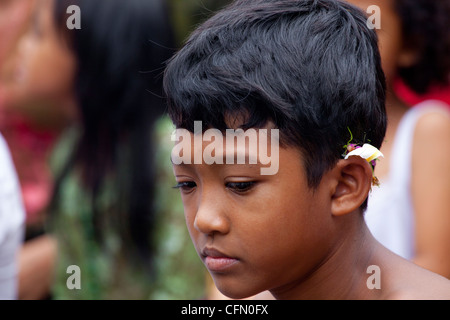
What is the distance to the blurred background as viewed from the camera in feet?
10.8

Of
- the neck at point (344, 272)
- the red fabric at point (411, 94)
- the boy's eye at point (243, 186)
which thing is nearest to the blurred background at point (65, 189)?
the red fabric at point (411, 94)

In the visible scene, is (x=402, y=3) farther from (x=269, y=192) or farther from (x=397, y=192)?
(x=269, y=192)

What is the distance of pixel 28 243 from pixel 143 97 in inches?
40.4

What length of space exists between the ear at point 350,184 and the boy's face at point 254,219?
36mm

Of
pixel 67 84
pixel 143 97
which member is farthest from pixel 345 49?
pixel 67 84

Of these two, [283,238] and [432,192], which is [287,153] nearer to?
[283,238]

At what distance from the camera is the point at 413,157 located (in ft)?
9.89

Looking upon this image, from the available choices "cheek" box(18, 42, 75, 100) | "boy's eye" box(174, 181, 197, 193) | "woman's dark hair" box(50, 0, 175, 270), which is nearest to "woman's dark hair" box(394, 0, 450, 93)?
"woman's dark hair" box(50, 0, 175, 270)

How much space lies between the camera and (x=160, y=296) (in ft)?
10.6

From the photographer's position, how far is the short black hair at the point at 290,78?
182cm

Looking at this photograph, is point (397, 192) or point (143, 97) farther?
point (143, 97)

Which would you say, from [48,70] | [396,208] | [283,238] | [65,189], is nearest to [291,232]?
[283,238]

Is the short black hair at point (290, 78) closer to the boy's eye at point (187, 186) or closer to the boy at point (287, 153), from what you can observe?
the boy at point (287, 153)

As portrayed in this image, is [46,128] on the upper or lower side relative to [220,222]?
upper
